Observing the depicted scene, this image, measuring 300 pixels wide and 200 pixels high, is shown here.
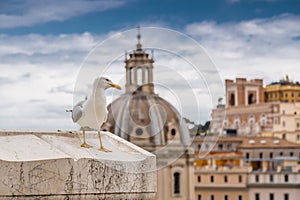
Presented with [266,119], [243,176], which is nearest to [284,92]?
[266,119]

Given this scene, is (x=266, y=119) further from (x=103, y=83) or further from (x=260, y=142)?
(x=103, y=83)

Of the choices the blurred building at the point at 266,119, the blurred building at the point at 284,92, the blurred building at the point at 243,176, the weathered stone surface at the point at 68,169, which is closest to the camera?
the weathered stone surface at the point at 68,169

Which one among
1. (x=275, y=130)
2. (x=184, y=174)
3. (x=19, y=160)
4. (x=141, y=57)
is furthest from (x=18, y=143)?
(x=275, y=130)

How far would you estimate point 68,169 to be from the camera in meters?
2.93

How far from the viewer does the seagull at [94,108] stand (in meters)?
3.27

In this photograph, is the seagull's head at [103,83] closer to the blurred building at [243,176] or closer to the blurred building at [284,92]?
the blurred building at [243,176]

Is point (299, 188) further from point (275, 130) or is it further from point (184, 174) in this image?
point (275, 130)

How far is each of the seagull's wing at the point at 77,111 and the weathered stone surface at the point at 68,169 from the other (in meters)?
0.09

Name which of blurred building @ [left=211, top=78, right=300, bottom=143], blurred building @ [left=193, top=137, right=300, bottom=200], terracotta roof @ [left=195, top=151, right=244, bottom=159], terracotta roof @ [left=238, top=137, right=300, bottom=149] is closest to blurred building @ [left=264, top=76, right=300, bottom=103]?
blurred building @ [left=211, top=78, right=300, bottom=143]

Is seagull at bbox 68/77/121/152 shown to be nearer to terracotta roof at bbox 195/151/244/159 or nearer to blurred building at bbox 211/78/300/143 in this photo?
terracotta roof at bbox 195/151/244/159

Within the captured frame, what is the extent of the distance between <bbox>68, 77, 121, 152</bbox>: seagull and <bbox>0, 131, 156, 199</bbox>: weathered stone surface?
0.08 meters

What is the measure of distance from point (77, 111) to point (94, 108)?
7cm

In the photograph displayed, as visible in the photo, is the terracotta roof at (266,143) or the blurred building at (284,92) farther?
the blurred building at (284,92)

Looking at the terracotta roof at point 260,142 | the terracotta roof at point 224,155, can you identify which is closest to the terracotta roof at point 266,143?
the terracotta roof at point 260,142
